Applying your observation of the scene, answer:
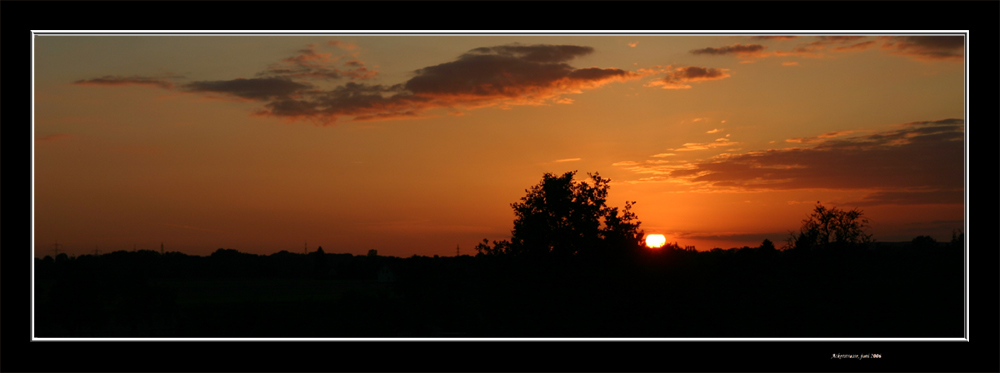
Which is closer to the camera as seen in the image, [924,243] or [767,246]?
[924,243]

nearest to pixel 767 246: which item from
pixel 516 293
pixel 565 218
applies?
pixel 516 293

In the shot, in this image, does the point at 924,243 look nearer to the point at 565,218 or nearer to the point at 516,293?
the point at 516,293

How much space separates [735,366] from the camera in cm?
482

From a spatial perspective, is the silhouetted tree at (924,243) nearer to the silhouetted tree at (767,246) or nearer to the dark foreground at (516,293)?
the dark foreground at (516,293)

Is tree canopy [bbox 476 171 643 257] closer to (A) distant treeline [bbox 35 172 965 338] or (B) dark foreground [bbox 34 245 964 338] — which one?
(A) distant treeline [bbox 35 172 965 338]

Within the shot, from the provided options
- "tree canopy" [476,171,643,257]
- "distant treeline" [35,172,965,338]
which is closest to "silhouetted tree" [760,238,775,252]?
"distant treeline" [35,172,965,338]

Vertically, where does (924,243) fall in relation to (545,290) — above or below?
above

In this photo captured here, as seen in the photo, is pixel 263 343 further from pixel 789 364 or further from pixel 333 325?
pixel 333 325

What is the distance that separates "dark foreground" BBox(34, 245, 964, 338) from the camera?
30.2 feet

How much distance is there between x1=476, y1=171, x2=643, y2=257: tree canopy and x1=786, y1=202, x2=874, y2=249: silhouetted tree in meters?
6.55

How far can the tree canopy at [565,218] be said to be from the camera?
67.5 ft

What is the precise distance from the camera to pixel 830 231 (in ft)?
46.9

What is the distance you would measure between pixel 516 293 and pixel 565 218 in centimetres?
682
